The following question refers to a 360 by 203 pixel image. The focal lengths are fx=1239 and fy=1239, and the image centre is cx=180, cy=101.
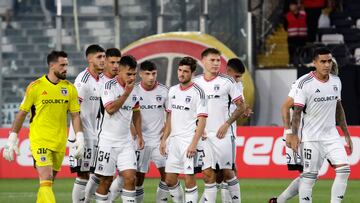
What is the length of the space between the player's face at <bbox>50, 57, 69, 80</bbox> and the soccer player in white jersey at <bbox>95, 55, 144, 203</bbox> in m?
0.61

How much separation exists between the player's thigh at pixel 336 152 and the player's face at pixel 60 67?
143 inches

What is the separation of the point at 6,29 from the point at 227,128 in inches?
605

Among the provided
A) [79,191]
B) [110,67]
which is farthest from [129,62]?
[79,191]

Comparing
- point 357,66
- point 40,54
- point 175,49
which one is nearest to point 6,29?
point 40,54

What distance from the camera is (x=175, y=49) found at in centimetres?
3061

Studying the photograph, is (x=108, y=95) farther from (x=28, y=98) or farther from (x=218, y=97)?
(x=218, y=97)

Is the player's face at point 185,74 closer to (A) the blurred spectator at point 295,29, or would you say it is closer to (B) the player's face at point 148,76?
(B) the player's face at point 148,76

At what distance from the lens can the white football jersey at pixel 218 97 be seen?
17.0m

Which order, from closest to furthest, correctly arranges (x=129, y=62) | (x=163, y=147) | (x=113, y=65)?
(x=129, y=62) → (x=113, y=65) → (x=163, y=147)

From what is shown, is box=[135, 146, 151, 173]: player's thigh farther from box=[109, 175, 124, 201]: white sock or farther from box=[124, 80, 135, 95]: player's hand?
box=[124, 80, 135, 95]: player's hand

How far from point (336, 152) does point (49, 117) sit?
3840 mm

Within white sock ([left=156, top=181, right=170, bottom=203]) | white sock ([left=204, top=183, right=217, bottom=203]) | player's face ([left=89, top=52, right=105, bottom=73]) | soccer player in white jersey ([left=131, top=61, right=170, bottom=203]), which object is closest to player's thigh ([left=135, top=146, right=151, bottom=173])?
soccer player in white jersey ([left=131, top=61, right=170, bottom=203])

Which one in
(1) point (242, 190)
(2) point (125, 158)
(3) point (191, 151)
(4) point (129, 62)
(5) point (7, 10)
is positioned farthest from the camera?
(5) point (7, 10)

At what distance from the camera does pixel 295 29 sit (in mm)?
31500
